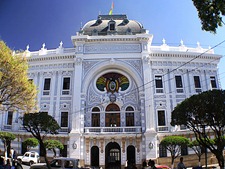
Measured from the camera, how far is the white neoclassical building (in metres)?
23.9

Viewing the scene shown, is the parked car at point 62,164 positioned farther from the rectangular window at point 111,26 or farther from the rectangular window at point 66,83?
the rectangular window at point 111,26

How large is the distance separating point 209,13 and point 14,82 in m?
11.7

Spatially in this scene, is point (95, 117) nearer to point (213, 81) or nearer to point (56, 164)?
point (56, 164)

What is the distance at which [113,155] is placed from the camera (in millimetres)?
24953

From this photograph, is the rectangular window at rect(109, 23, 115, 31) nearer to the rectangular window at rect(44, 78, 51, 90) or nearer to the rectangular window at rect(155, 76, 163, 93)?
the rectangular window at rect(155, 76, 163, 93)

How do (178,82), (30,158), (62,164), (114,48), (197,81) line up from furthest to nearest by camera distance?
(114,48), (197,81), (178,82), (30,158), (62,164)

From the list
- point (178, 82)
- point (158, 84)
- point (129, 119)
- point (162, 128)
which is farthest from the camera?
point (178, 82)

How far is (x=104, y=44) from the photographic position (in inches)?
1070

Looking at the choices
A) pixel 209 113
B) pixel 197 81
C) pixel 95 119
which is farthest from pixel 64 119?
pixel 209 113

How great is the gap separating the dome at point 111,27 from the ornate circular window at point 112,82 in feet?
19.0

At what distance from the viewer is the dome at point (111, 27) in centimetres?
2816

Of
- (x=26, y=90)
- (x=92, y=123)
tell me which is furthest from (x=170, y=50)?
(x=26, y=90)

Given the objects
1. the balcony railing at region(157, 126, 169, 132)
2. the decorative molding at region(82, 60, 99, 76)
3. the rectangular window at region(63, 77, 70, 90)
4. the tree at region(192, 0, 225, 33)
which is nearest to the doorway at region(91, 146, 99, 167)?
the balcony railing at region(157, 126, 169, 132)

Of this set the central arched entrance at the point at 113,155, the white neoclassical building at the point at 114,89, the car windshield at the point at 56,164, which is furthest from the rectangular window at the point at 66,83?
the car windshield at the point at 56,164
